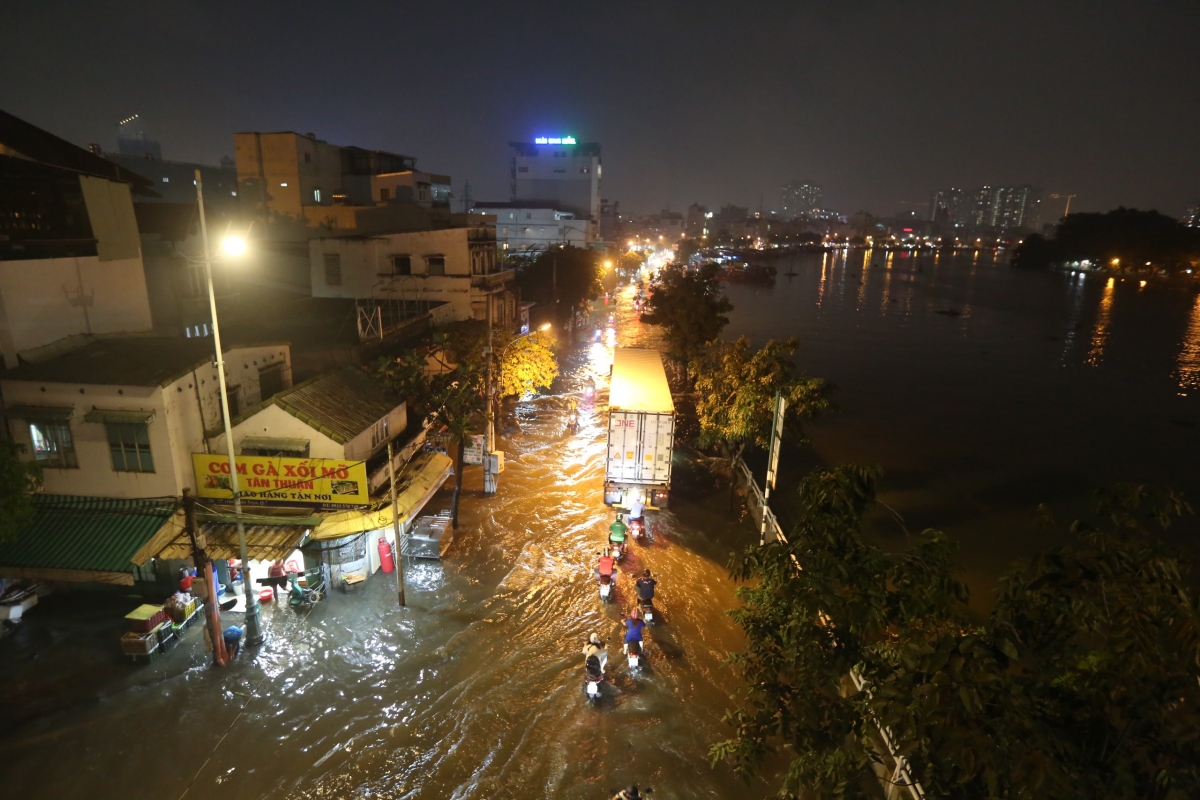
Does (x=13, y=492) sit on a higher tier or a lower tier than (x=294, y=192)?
lower

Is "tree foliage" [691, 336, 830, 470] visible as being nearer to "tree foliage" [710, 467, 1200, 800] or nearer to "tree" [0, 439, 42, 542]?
"tree foliage" [710, 467, 1200, 800]

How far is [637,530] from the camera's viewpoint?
2002 cm

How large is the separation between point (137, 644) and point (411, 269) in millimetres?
26423

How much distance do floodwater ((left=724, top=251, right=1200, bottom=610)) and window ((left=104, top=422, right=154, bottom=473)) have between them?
57.8 ft

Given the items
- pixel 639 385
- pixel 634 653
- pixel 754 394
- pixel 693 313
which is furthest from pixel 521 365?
pixel 634 653

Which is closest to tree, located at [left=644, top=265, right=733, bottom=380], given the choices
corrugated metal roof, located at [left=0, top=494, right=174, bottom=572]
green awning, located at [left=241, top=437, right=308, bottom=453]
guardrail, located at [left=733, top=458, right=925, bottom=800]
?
guardrail, located at [left=733, top=458, right=925, bottom=800]

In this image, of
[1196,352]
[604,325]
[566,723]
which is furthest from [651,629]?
[1196,352]

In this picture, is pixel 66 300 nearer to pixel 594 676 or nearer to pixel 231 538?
pixel 231 538

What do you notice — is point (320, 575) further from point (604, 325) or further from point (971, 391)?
point (604, 325)

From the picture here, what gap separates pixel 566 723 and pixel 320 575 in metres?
7.68

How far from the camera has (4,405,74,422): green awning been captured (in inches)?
561

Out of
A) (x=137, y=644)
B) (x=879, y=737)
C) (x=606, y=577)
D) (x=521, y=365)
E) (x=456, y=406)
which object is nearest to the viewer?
(x=879, y=737)

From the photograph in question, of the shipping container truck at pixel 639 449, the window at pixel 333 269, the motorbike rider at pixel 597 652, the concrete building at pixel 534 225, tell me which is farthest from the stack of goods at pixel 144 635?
the concrete building at pixel 534 225

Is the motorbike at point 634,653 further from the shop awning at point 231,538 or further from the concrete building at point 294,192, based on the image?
the concrete building at point 294,192
